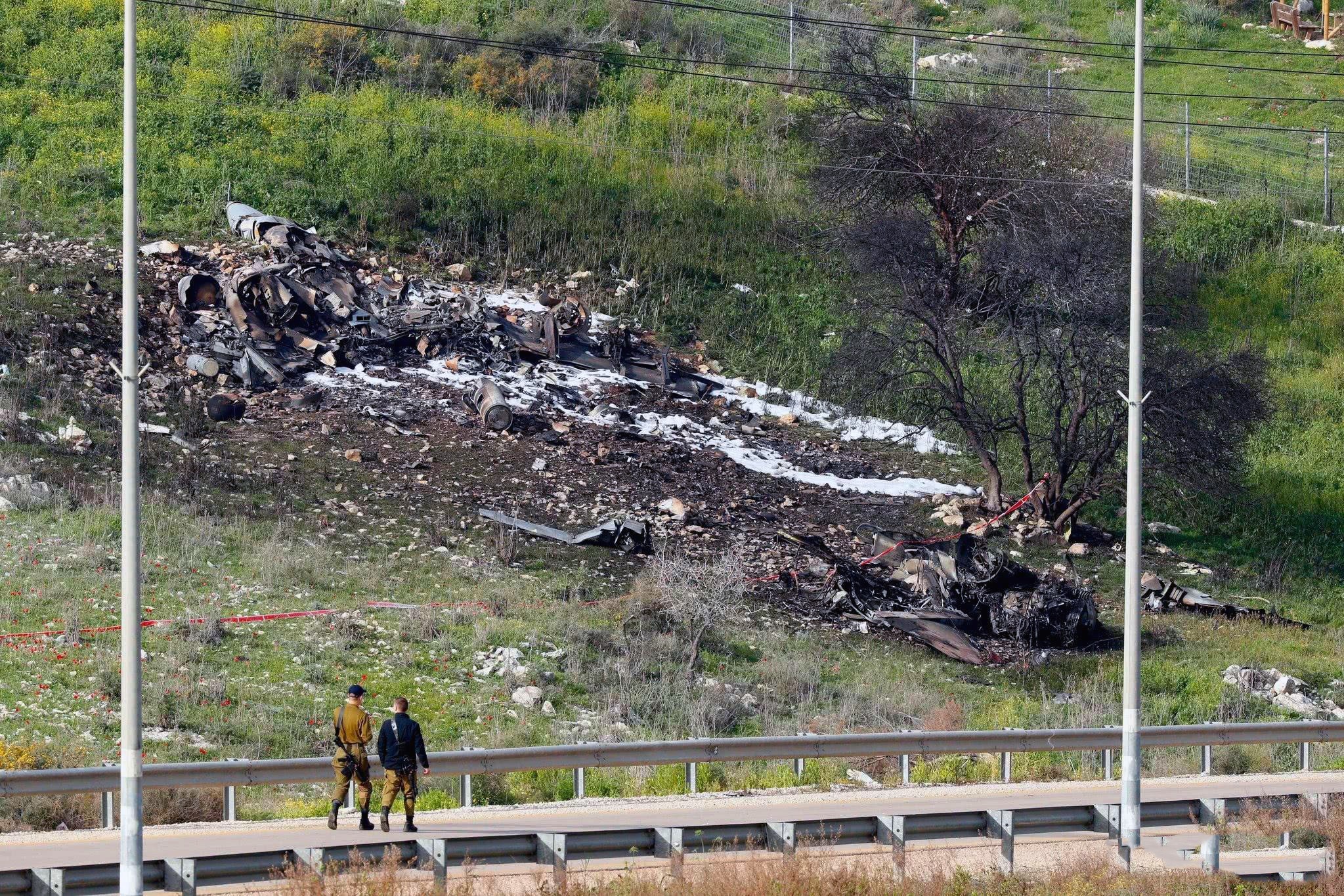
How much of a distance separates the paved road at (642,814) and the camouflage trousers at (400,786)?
27 centimetres

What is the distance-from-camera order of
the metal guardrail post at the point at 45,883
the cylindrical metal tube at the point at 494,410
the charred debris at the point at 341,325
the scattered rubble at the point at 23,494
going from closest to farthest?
the metal guardrail post at the point at 45,883 < the scattered rubble at the point at 23,494 < the cylindrical metal tube at the point at 494,410 < the charred debris at the point at 341,325

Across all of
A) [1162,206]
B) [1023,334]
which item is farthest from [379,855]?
[1162,206]

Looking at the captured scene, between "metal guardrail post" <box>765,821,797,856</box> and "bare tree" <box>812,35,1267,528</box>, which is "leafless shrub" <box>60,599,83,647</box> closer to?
"metal guardrail post" <box>765,821,797,856</box>

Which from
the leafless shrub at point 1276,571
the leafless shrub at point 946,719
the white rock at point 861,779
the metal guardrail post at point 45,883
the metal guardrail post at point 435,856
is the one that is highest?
the metal guardrail post at point 45,883

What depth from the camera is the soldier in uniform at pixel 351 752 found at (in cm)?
1305

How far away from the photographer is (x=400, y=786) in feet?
42.9

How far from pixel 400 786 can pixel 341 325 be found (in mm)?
21023

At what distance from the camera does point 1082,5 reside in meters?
68.2

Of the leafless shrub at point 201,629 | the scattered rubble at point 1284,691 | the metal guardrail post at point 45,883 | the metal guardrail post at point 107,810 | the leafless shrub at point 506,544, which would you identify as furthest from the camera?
the leafless shrub at point 506,544

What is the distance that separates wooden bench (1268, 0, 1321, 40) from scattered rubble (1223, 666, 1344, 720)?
47599 mm

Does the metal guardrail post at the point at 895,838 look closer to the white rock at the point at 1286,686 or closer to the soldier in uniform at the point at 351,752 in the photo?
the soldier in uniform at the point at 351,752

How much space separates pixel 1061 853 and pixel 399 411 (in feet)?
64.2

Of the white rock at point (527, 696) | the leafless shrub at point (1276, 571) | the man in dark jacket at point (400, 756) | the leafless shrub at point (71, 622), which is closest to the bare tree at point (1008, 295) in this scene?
the leafless shrub at point (1276, 571)

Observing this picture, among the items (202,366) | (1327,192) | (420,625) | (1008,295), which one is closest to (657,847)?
(420,625)
